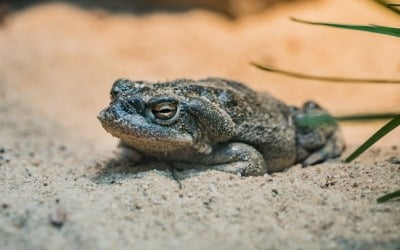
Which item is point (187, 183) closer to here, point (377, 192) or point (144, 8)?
point (377, 192)

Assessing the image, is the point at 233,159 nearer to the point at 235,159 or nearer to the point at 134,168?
the point at 235,159

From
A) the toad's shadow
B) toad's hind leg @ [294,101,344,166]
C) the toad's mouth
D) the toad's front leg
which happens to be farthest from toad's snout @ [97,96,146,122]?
toad's hind leg @ [294,101,344,166]

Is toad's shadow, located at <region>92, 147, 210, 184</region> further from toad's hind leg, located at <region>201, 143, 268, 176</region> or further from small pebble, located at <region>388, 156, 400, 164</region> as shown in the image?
small pebble, located at <region>388, 156, 400, 164</region>

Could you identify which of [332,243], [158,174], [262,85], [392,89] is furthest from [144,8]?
[332,243]

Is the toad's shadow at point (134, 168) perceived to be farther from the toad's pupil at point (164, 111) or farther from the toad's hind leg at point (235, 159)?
the toad's pupil at point (164, 111)

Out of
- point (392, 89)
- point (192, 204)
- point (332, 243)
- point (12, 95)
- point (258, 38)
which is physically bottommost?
point (332, 243)

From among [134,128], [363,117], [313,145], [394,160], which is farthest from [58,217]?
[313,145]
